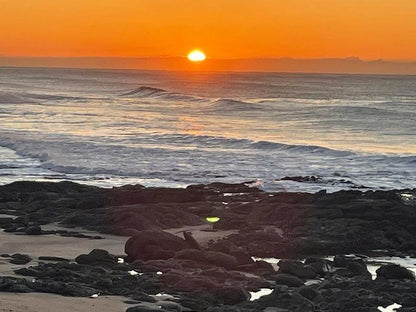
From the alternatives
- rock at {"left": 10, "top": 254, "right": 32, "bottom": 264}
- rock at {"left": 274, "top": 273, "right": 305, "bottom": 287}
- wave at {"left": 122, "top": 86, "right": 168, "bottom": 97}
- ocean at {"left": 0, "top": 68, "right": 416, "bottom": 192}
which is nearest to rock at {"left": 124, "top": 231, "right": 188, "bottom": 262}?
rock at {"left": 10, "top": 254, "right": 32, "bottom": 264}

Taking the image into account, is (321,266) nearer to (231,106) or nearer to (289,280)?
(289,280)

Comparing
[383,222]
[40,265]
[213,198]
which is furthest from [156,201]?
[40,265]

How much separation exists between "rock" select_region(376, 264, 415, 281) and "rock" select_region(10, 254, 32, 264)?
6070mm

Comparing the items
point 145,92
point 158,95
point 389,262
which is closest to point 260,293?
point 389,262

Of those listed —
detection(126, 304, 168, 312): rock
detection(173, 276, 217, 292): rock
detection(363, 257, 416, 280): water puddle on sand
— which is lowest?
detection(363, 257, 416, 280): water puddle on sand

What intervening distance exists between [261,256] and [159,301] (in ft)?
15.0

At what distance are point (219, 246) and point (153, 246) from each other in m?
1.33

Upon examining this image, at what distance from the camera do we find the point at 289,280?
12.9 m

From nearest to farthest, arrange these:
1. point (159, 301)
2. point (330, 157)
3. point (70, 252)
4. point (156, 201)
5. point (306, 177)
Result: point (159, 301), point (70, 252), point (156, 201), point (306, 177), point (330, 157)

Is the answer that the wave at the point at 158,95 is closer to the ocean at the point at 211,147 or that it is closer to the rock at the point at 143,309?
the ocean at the point at 211,147

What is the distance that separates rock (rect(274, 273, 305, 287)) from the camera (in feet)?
42.1

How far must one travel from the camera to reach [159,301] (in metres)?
11.4

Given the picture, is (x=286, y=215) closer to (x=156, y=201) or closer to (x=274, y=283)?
(x=156, y=201)

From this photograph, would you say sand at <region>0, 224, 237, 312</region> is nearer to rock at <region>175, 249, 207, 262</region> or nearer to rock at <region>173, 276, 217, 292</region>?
rock at <region>173, 276, 217, 292</region>
